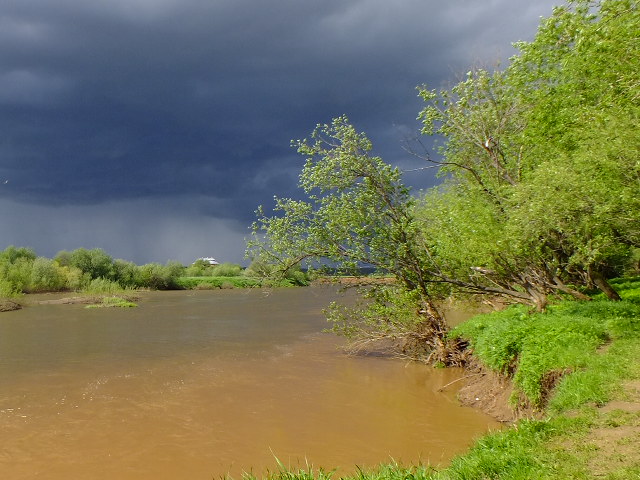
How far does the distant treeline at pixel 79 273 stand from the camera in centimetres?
6272

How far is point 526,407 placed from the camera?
10.1 m

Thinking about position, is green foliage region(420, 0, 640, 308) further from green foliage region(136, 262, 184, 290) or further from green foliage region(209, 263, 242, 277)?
green foliage region(209, 263, 242, 277)

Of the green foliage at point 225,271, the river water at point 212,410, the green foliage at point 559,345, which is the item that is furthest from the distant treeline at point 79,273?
the green foliage at point 559,345

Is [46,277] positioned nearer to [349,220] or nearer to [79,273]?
[79,273]

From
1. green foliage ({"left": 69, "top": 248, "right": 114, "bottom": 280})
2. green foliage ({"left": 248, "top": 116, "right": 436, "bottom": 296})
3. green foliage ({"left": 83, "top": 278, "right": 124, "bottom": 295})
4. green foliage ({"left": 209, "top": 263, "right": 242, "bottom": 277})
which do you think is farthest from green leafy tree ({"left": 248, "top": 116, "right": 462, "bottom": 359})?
green foliage ({"left": 209, "top": 263, "right": 242, "bottom": 277})

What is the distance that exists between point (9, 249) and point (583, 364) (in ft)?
267

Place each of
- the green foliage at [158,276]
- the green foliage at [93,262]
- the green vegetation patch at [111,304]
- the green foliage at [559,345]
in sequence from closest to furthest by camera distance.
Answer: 1. the green foliage at [559,345]
2. the green vegetation patch at [111,304]
3. the green foliage at [93,262]
4. the green foliage at [158,276]

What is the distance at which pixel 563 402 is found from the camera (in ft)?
26.6

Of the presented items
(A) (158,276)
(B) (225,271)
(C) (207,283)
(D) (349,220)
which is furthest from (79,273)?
(D) (349,220)

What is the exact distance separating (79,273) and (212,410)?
220 ft

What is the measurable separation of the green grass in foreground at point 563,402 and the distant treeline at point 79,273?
43.9 m

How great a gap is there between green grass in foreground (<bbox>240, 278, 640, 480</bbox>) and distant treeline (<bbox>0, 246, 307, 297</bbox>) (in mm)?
43897

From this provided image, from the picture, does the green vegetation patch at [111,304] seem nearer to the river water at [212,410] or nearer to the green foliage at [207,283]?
the river water at [212,410]

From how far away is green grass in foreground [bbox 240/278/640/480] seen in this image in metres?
5.51
